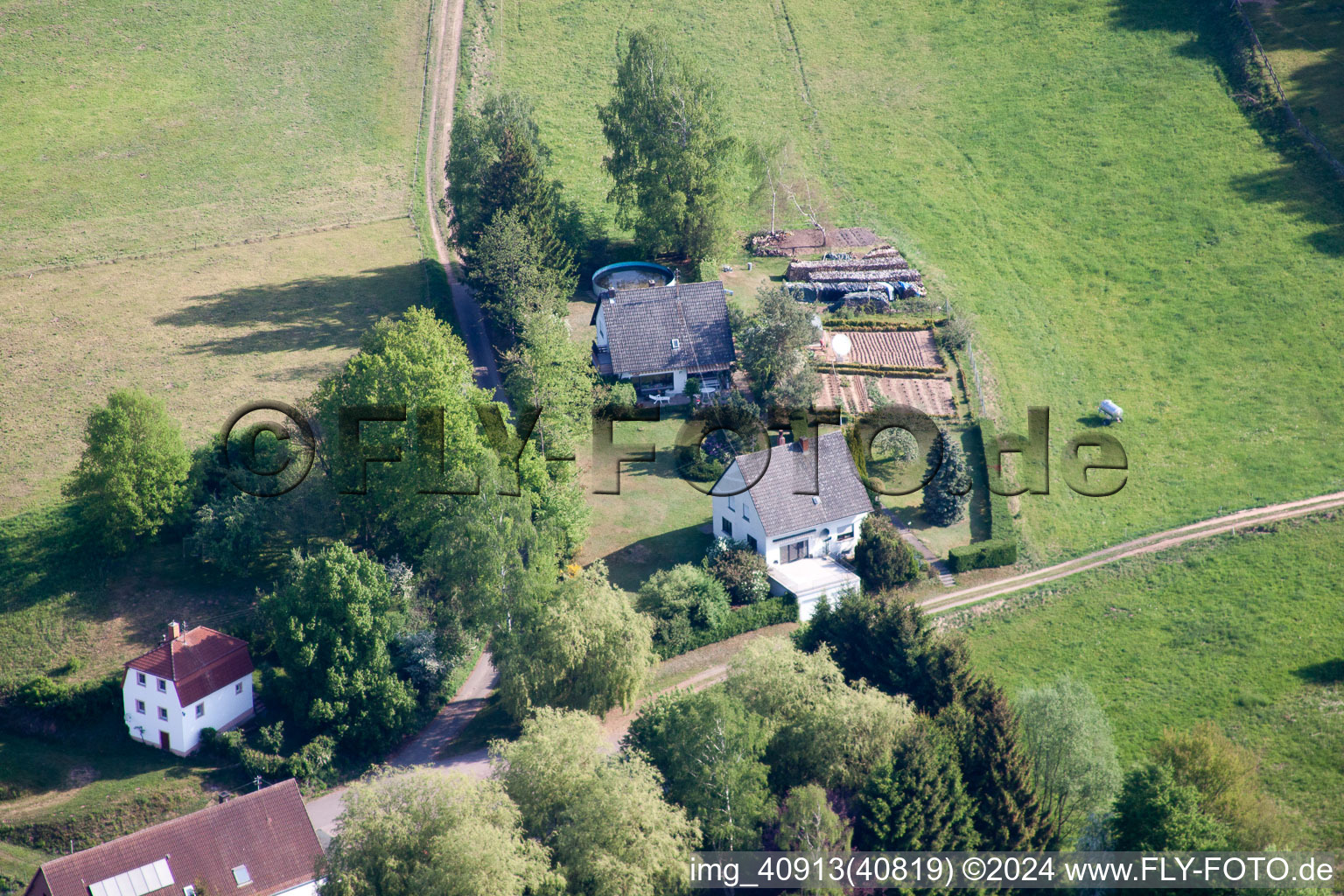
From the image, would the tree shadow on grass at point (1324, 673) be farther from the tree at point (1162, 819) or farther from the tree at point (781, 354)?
the tree at point (781, 354)

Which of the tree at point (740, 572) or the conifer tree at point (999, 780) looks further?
the tree at point (740, 572)

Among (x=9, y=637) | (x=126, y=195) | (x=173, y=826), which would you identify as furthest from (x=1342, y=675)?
(x=126, y=195)

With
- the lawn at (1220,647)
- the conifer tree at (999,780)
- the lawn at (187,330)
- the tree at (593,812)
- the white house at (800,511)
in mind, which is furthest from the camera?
the lawn at (187,330)

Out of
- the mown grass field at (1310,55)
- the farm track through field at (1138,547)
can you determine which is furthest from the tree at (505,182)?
the mown grass field at (1310,55)

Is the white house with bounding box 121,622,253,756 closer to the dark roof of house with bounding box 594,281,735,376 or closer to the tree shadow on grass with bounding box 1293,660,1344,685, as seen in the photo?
the dark roof of house with bounding box 594,281,735,376

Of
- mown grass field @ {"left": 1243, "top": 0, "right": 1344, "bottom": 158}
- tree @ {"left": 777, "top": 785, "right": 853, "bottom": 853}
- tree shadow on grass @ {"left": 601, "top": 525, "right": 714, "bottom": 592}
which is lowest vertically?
tree @ {"left": 777, "top": 785, "right": 853, "bottom": 853}

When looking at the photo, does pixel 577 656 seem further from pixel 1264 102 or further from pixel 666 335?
pixel 1264 102

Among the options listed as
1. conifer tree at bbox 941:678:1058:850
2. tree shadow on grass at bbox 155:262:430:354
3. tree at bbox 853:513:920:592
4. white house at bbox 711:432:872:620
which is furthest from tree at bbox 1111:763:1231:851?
tree shadow on grass at bbox 155:262:430:354

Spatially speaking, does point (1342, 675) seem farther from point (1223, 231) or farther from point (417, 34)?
point (417, 34)
